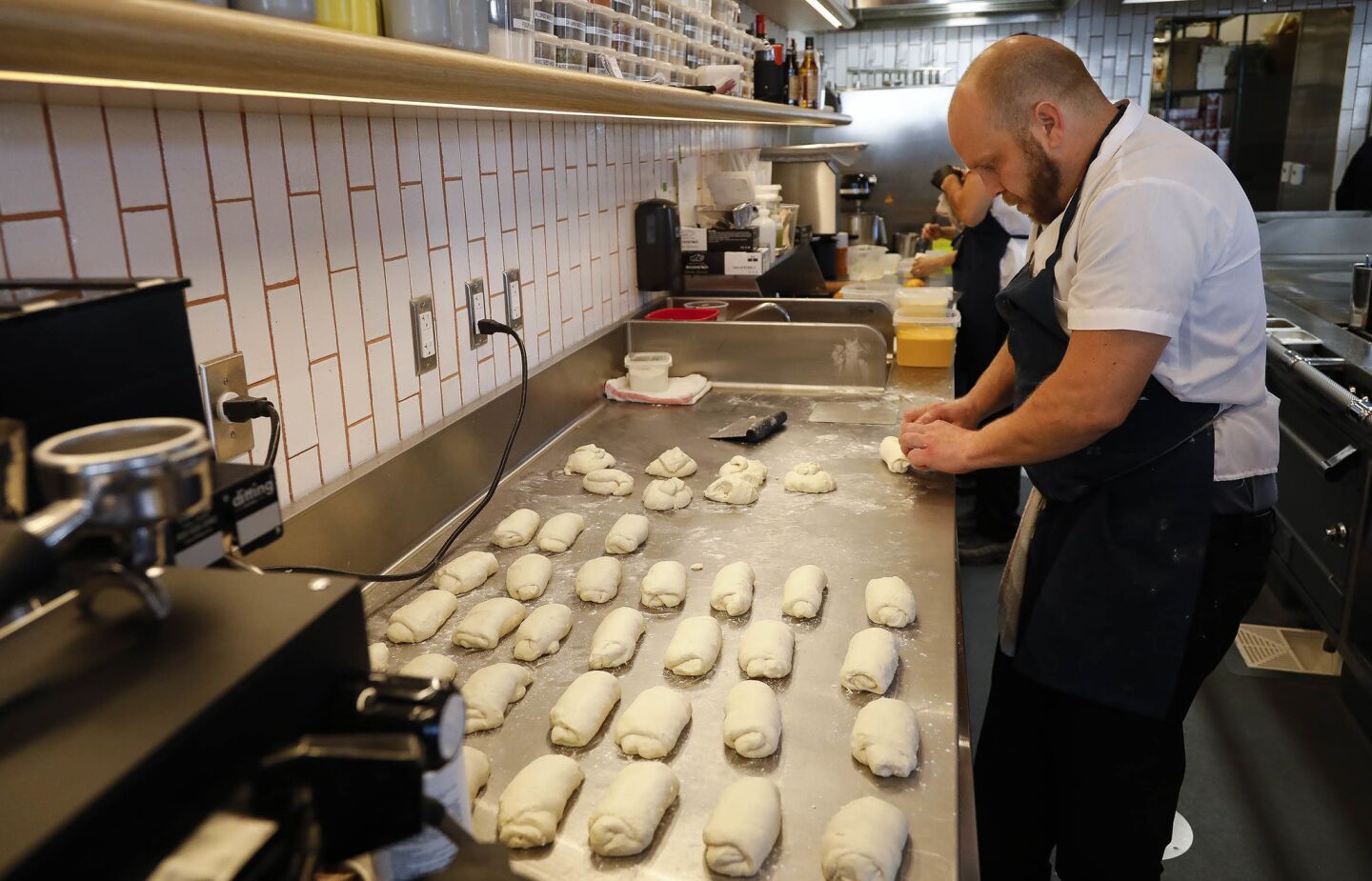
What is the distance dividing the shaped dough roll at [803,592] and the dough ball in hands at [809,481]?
425mm

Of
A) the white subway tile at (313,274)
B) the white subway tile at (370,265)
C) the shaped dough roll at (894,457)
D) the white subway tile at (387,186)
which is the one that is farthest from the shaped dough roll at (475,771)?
the shaped dough roll at (894,457)

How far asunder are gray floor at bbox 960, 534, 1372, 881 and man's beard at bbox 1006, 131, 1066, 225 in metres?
1.48

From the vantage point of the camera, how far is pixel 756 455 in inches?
89.4

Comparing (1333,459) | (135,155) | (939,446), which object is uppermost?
(135,155)

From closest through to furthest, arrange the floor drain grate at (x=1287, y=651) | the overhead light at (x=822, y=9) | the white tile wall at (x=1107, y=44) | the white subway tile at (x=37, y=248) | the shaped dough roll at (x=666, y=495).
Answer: the white subway tile at (x=37, y=248) < the shaped dough roll at (x=666, y=495) < the floor drain grate at (x=1287, y=651) < the overhead light at (x=822, y=9) < the white tile wall at (x=1107, y=44)

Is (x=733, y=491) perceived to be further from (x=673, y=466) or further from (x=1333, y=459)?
(x=1333, y=459)

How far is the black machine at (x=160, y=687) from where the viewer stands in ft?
1.63

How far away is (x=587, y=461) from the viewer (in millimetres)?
2131

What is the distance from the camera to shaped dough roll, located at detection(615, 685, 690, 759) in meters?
1.16

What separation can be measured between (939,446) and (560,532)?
0.74 meters

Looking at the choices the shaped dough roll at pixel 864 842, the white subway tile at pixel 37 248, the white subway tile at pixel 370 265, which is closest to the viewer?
the shaped dough roll at pixel 864 842

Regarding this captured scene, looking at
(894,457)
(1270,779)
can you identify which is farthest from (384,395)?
(1270,779)

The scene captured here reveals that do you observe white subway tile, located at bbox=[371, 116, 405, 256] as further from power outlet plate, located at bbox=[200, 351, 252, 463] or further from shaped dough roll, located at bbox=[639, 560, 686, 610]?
shaped dough roll, located at bbox=[639, 560, 686, 610]

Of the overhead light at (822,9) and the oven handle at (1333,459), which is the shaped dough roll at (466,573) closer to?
the oven handle at (1333,459)
